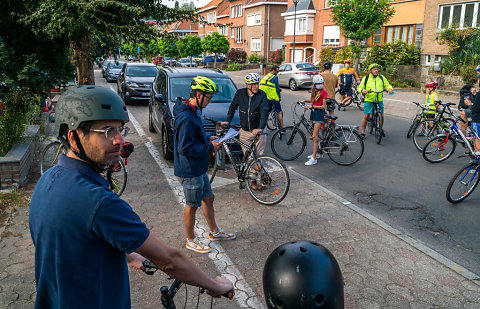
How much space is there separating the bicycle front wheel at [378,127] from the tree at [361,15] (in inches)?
597

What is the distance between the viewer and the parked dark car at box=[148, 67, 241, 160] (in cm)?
843

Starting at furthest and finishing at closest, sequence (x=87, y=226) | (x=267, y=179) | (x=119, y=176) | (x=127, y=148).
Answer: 1. (x=119, y=176)
2. (x=267, y=179)
3. (x=127, y=148)
4. (x=87, y=226)

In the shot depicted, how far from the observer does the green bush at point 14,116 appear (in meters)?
7.15

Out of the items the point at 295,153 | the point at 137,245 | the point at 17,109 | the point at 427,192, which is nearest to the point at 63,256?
the point at 137,245

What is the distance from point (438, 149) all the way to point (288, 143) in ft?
10.6

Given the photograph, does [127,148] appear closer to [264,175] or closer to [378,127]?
[264,175]

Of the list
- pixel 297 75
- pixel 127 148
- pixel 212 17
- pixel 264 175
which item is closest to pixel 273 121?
pixel 264 175

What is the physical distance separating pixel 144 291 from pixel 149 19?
6.70 meters

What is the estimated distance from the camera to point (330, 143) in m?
8.63

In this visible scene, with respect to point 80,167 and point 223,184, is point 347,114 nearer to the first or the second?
point 223,184

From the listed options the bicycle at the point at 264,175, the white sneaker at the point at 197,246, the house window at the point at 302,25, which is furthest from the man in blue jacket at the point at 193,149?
the house window at the point at 302,25

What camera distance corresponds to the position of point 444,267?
14.5 feet

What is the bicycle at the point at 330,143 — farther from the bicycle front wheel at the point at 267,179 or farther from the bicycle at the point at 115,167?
the bicycle at the point at 115,167

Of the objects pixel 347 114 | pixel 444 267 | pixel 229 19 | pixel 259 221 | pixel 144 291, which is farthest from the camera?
pixel 229 19
